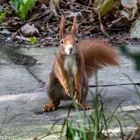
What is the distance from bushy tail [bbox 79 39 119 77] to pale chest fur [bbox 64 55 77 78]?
0.28 m

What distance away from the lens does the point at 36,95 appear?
453 centimetres

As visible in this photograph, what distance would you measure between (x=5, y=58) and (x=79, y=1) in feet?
6.25

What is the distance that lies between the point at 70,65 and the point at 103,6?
2.50 metres

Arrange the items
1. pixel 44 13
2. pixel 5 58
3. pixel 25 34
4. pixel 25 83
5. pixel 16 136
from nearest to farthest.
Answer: pixel 16 136, pixel 25 83, pixel 5 58, pixel 25 34, pixel 44 13

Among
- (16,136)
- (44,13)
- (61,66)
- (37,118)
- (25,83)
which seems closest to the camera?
(16,136)

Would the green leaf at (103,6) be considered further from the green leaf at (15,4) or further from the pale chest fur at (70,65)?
the pale chest fur at (70,65)

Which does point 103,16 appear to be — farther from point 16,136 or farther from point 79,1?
point 16,136

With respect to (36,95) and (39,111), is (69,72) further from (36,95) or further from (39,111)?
(36,95)

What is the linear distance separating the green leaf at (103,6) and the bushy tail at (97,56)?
5.47 ft

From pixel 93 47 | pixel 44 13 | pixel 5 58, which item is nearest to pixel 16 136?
pixel 93 47

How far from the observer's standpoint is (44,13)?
7.20 meters

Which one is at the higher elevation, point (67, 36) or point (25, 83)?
point (67, 36)

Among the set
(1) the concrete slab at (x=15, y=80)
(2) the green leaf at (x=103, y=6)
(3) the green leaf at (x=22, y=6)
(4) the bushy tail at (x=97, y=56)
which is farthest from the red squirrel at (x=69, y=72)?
(3) the green leaf at (x=22, y=6)

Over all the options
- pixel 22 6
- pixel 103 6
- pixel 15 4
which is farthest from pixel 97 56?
pixel 15 4
